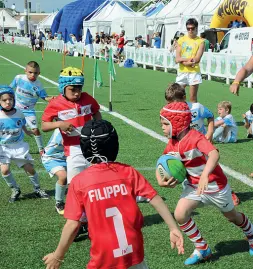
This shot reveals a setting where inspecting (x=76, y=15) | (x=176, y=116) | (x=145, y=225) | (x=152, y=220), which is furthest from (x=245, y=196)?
(x=76, y=15)

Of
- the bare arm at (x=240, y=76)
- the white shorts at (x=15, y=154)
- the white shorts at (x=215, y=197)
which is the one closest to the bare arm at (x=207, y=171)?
the white shorts at (x=215, y=197)

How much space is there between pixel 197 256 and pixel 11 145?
3.21m

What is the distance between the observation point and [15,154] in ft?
25.2

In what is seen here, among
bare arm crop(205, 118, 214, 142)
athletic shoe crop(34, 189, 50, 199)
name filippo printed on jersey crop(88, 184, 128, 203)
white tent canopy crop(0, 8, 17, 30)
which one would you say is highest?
Result: name filippo printed on jersey crop(88, 184, 128, 203)

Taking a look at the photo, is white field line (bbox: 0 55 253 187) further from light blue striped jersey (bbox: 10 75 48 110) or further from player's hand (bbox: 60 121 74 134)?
player's hand (bbox: 60 121 74 134)

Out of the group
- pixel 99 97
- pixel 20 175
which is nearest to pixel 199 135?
pixel 20 175

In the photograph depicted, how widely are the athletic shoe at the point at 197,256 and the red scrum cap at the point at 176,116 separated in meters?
1.15

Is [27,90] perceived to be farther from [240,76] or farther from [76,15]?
[76,15]

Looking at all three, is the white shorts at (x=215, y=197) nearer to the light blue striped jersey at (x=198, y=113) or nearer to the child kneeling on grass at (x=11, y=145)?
the light blue striped jersey at (x=198, y=113)

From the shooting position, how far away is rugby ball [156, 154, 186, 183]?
5.09m

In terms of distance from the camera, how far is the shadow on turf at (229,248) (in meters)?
5.78

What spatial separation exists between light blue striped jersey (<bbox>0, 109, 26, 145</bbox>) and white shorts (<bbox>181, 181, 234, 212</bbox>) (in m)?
3.00

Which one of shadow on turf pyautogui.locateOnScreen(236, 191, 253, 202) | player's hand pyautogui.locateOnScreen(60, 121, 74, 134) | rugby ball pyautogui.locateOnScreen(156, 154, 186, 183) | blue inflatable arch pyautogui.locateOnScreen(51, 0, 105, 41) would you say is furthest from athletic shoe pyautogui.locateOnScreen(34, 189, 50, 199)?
blue inflatable arch pyautogui.locateOnScreen(51, 0, 105, 41)

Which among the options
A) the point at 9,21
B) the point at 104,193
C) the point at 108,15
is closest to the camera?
the point at 104,193
